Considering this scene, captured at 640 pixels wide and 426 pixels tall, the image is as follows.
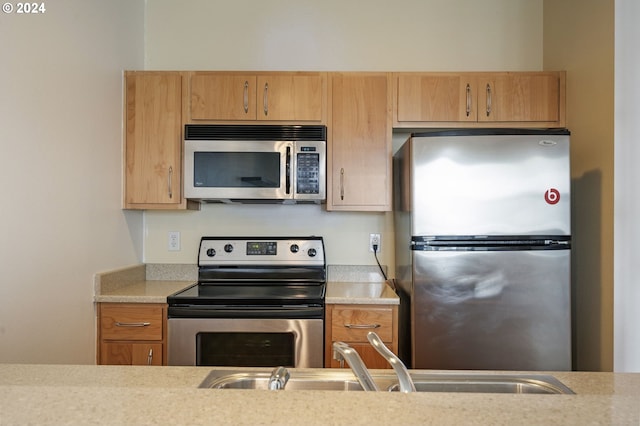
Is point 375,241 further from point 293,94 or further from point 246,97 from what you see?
point 246,97

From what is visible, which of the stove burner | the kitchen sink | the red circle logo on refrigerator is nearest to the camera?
the kitchen sink

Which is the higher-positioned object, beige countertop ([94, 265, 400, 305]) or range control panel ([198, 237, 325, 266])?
range control panel ([198, 237, 325, 266])

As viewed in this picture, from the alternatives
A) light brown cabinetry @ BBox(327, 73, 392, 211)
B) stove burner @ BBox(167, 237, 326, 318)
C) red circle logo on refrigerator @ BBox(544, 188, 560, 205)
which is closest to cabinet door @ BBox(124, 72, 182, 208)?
stove burner @ BBox(167, 237, 326, 318)

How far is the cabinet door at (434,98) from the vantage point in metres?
2.28

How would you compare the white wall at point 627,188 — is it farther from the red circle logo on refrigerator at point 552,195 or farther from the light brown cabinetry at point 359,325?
the light brown cabinetry at point 359,325

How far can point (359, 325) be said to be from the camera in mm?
2020

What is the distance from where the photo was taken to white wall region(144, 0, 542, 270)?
102 inches

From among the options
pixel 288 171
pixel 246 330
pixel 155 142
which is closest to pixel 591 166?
pixel 288 171

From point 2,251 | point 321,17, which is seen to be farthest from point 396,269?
point 2,251

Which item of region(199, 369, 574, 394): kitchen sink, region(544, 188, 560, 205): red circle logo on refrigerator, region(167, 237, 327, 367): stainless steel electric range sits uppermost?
region(544, 188, 560, 205): red circle logo on refrigerator

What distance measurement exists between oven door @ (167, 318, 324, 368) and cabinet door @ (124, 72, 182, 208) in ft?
2.50

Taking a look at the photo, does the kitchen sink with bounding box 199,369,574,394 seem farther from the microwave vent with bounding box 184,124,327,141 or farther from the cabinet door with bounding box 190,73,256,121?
the cabinet door with bounding box 190,73,256,121

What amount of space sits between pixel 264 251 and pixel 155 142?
2.99 ft

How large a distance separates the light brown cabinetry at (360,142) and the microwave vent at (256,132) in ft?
0.38
